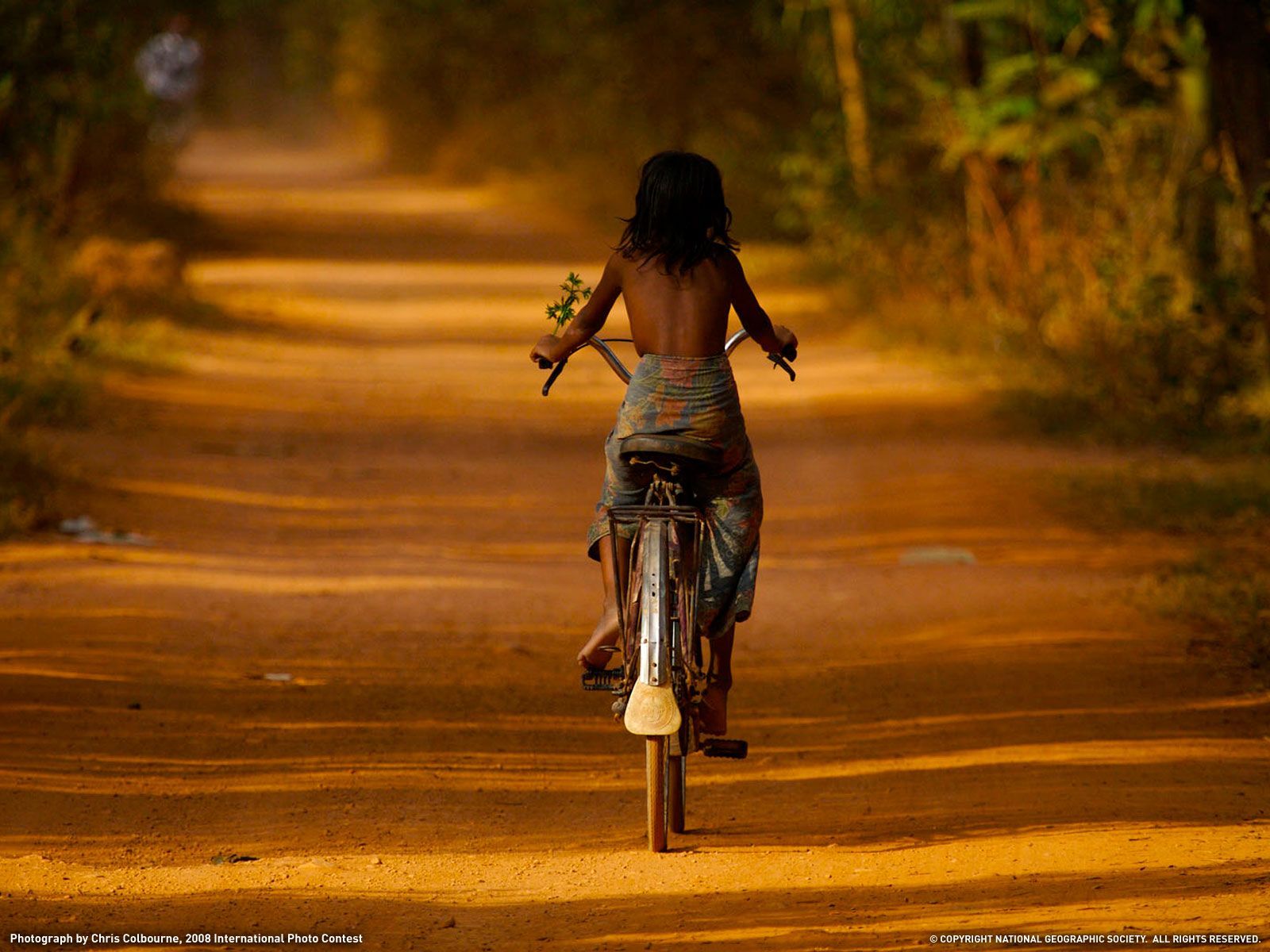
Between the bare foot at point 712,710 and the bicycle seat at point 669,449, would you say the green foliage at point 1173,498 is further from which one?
the bicycle seat at point 669,449

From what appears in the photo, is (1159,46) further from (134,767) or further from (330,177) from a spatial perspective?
(330,177)

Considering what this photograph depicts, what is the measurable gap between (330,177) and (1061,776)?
39.6 meters

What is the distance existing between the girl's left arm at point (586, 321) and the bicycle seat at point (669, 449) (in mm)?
356

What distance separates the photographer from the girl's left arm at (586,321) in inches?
205

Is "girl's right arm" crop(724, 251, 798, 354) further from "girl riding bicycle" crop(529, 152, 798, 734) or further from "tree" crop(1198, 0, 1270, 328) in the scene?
"tree" crop(1198, 0, 1270, 328)

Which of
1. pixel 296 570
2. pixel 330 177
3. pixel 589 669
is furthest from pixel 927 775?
pixel 330 177

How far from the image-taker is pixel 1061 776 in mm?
5918

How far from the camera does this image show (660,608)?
4.95m

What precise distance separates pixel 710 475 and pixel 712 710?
659 mm

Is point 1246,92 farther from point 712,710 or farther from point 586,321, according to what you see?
point 712,710

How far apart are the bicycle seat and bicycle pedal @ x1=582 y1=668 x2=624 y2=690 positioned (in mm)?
628

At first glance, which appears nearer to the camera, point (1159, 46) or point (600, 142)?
point (1159, 46)

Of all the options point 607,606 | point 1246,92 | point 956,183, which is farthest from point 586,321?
point 956,183

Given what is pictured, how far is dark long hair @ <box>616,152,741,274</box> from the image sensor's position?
508 cm
